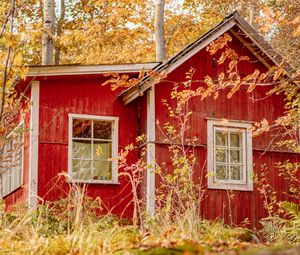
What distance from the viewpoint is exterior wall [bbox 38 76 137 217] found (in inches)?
563

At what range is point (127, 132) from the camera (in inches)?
605

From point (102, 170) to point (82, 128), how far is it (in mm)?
1013

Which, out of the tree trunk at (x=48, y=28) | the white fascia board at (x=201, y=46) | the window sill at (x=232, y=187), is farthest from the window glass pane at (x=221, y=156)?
the tree trunk at (x=48, y=28)

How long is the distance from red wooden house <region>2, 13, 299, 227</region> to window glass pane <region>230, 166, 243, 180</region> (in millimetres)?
23

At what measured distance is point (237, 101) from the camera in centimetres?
1608

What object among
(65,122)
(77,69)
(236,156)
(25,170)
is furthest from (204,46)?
(25,170)

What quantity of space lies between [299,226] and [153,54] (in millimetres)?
18368

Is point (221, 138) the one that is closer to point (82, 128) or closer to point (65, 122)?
point (82, 128)

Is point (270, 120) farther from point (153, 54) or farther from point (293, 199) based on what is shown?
point (153, 54)

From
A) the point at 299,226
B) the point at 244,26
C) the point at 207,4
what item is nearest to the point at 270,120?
the point at 244,26

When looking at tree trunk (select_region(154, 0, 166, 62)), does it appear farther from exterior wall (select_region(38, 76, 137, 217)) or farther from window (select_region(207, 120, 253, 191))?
exterior wall (select_region(38, 76, 137, 217))

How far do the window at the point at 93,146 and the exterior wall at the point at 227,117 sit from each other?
3.39 ft

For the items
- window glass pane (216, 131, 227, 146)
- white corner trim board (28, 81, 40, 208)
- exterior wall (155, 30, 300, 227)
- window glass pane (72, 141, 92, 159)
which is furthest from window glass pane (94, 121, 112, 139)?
window glass pane (216, 131, 227, 146)

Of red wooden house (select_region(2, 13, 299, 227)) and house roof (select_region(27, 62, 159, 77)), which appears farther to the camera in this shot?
red wooden house (select_region(2, 13, 299, 227))
